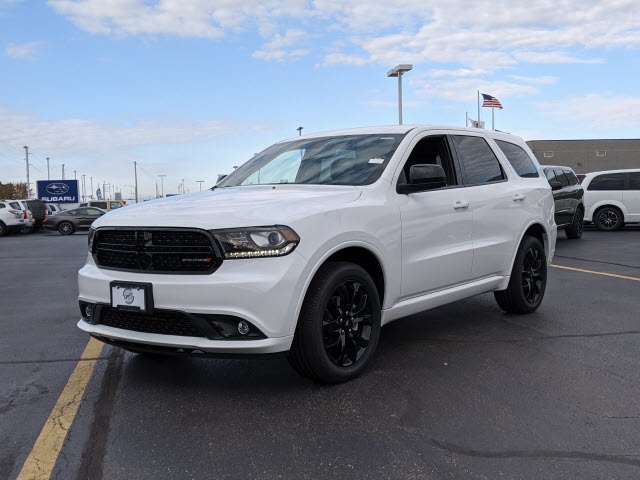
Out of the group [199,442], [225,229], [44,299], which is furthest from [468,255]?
[44,299]

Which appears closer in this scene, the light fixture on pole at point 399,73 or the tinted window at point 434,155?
the tinted window at point 434,155

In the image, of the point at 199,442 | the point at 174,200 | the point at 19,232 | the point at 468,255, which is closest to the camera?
the point at 199,442

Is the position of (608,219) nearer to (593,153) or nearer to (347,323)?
(347,323)

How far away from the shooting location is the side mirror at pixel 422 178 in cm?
434

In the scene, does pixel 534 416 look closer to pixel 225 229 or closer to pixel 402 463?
pixel 402 463

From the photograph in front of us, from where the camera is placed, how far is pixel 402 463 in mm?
2867

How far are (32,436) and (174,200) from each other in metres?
1.78

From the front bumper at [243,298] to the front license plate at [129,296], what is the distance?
0.07m

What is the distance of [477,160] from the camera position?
18.1ft

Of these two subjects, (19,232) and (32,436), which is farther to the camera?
(19,232)

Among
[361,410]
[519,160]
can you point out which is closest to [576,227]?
[519,160]

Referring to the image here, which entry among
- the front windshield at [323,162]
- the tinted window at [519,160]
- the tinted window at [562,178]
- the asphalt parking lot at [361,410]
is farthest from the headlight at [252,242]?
the tinted window at [562,178]

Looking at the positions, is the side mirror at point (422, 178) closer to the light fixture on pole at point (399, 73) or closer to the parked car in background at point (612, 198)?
the parked car in background at point (612, 198)

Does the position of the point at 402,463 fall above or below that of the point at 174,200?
below
